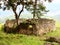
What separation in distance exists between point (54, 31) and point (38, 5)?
782 centimetres

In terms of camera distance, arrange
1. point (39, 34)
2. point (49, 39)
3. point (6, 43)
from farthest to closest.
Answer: point (39, 34) → point (49, 39) → point (6, 43)

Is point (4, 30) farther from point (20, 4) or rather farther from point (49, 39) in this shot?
point (49, 39)

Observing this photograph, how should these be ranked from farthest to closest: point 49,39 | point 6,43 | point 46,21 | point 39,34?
point 46,21
point 39,34
point 49,39
point 6,43

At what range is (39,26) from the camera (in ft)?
181

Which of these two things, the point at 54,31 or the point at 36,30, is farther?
the point at 54,31

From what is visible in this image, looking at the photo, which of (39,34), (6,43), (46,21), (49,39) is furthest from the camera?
(46,21)

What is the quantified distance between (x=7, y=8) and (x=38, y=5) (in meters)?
7.82

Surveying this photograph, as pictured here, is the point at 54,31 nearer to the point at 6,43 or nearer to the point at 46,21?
the point at 46,21

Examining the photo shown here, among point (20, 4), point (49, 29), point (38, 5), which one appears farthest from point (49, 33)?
point (20, 4)

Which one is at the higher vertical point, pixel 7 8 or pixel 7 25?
pixel 7 8

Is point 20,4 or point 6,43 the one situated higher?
point 20,4

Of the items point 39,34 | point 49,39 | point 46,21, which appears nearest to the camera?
point 49,39

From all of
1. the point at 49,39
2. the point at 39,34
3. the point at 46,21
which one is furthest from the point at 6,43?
the point at 46,21

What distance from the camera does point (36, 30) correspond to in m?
54.4
